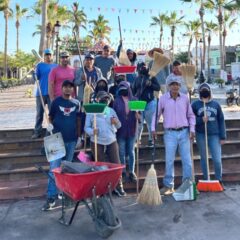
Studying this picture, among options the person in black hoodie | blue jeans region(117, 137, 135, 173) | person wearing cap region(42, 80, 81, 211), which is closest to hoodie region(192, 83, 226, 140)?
the person in black hoodie

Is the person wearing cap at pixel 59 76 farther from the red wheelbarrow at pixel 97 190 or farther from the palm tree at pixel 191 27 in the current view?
the palm tree at pixel 191 27

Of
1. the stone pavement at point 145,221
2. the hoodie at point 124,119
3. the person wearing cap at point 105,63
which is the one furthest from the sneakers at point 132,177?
the person wearing cap at point 105,63

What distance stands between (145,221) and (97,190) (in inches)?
35.5

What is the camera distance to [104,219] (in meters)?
4.13

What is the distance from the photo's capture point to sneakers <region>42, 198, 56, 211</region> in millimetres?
5074

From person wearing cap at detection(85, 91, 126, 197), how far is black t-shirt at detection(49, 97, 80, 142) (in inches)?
8.5

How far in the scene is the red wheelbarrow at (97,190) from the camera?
3.99 meters

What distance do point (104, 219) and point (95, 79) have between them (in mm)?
2854

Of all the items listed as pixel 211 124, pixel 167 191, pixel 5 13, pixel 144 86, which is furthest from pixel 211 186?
pixel 5 13

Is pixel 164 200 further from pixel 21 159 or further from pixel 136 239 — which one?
pixel 21 159

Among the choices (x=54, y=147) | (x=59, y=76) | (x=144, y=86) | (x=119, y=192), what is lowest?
(x=119, y=192)

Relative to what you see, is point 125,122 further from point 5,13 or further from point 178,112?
point 5,13

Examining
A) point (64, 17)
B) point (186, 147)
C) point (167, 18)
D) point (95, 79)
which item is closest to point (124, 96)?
point (95, 79)

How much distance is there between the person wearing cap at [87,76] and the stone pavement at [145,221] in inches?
80.1
